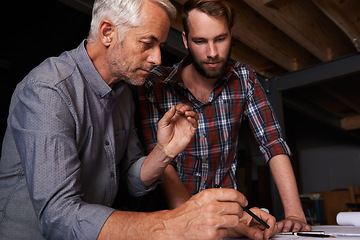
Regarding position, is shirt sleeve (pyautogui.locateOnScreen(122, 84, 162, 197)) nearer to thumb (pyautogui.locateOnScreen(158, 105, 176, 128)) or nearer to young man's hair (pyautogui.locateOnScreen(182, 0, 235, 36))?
thumb (pyautogui.locateOnScreen(158, 105, 176, 128))

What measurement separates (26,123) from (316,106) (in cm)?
594

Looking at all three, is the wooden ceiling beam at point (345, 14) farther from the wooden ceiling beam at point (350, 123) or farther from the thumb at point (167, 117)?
the wooden ceiling beam at point (350, 123)

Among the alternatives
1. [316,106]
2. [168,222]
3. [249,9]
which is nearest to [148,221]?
[168,222]

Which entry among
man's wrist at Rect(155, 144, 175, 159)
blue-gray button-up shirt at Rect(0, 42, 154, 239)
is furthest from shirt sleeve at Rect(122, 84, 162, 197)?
man's wrist at Rect(155, 144, 175, 159)

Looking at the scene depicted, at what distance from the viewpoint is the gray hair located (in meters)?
1.22

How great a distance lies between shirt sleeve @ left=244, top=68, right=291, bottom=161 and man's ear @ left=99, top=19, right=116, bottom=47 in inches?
37.9

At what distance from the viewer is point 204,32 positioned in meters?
1.76

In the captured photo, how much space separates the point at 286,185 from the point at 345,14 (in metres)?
2.30

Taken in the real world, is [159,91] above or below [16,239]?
above

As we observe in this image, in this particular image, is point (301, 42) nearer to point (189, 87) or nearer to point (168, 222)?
point (189, 87)

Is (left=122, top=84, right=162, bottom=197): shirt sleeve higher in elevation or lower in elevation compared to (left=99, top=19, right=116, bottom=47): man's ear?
lower

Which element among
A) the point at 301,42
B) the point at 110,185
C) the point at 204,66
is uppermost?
the point at 301,42

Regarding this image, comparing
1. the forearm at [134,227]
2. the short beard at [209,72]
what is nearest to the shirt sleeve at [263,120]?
the short beard at [209,72]

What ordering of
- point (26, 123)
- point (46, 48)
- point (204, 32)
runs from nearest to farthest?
point (26, 123)
point (204, 32)
point (46, 48)
